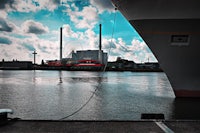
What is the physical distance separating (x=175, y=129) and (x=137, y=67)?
138m

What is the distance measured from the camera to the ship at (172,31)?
30.3 ft

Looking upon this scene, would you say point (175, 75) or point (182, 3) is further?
point (175, 75)

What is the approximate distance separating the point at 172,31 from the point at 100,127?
761 cm

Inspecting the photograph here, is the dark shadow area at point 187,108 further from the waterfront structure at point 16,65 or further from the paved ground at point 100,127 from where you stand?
the waterfront structure at point 16,65

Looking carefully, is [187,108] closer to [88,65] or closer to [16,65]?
[88,65]

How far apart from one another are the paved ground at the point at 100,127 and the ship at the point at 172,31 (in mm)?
6267

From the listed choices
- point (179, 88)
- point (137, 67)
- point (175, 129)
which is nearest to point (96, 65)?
point (137, 67)

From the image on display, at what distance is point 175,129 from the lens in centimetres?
412

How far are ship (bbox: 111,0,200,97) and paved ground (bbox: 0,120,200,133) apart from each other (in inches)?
247

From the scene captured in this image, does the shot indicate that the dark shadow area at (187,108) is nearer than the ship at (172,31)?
No

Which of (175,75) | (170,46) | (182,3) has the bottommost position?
(175,75)

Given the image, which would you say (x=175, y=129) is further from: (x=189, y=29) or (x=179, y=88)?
(x=179, y=88)

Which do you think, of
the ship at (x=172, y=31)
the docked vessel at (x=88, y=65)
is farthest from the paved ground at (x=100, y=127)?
the docked vessel at (x=88, y=65)

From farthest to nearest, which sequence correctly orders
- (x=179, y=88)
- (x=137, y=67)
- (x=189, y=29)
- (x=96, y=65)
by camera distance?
(x=137, y=67)
(x=96, y=65)
(x=179, y=88)
(x=189, y=29)
